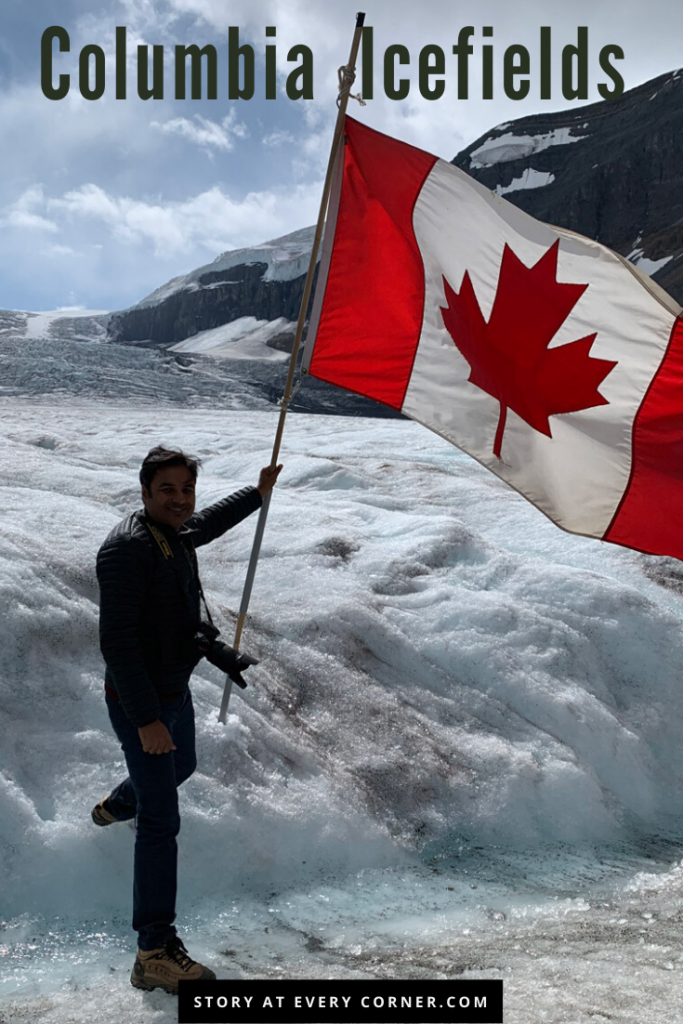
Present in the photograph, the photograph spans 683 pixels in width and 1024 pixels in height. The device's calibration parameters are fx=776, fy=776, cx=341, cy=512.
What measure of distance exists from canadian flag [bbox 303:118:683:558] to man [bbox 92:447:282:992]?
1732mm

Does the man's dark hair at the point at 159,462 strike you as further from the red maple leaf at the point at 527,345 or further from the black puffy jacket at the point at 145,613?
the red maple leaf at the point at 527,345

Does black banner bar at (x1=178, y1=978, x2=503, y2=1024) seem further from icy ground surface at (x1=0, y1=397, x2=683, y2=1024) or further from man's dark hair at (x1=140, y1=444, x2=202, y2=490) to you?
man's dark hair at (x1=140, y1=444, x2=202, y2=490)

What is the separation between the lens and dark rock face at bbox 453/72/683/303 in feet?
234

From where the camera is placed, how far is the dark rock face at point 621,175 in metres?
71.4

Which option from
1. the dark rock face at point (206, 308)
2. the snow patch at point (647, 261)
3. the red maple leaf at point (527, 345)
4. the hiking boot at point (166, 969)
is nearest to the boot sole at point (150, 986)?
the hiking boot at point (166, 969)

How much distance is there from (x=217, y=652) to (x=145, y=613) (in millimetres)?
345

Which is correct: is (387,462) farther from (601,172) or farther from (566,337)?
(601,172)

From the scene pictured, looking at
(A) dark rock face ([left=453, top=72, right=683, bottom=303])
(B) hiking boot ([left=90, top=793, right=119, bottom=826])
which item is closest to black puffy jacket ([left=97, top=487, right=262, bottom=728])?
(B) hiking boot ([left=90, top=793, right=119, bottom=826])

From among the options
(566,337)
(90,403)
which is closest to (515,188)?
(90,403)

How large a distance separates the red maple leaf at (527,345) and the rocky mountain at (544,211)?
5895 centimetres

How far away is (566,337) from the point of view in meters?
4.40

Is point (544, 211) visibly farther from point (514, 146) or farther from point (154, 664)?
point (154, 664)

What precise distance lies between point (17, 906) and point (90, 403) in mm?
21102

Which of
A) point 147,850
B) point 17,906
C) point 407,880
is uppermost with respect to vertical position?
point 147,850
